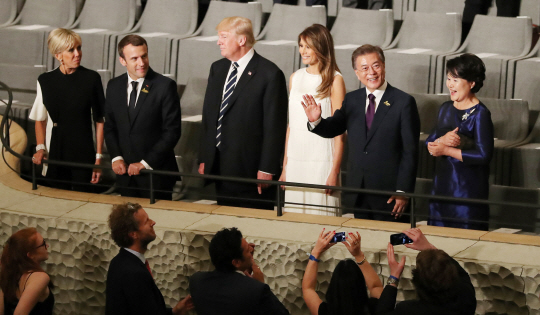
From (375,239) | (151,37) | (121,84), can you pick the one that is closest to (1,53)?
(151,37)

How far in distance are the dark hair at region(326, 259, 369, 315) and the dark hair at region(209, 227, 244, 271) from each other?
0.34 metres

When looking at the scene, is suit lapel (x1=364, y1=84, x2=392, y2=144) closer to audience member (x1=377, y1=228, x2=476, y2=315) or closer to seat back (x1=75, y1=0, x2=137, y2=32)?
audience member (x1=377, y1=228, x2=476, y2=315)

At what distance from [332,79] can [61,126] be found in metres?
1.53

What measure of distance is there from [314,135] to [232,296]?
3.91 feet

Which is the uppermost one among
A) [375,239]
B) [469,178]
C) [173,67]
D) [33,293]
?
[173,67]

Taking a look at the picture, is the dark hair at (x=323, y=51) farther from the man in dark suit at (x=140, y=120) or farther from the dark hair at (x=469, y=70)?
the man in dark suit at (x=140, y=120)

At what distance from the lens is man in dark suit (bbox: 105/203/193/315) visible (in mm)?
2660

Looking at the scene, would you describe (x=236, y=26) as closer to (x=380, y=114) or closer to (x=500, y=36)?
(x=380, y=114)

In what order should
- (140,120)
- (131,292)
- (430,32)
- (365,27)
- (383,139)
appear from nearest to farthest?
(131,292) < (383,139) < (140,120) < (430,32) < (365,27)

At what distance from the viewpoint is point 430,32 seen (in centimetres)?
528

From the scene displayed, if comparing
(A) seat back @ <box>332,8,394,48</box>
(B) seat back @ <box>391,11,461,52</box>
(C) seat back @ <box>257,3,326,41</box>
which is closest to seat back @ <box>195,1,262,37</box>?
(C) seat back @ <box>257,3,326,41</box>

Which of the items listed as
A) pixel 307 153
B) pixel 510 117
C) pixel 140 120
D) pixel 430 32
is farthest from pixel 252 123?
pixel 430 32

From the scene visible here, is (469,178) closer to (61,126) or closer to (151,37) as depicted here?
(61,126)

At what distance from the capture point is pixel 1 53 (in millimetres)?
6133
